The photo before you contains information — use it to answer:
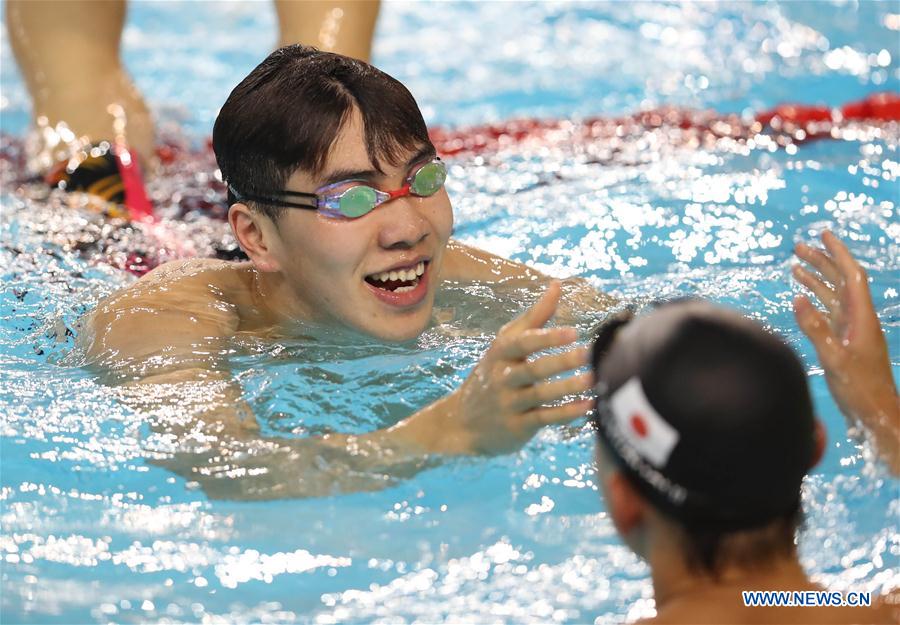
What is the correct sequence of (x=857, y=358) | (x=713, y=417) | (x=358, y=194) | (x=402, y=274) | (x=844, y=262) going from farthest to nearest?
1. (x=402, y=274)
2. (x=358, y=194)
3. (x=844, y=262)
4. (x=857, y=358)
5. (x=713, y=417)

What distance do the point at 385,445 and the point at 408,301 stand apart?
601 millimetres

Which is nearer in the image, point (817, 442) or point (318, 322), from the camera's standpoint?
point (817, 442)

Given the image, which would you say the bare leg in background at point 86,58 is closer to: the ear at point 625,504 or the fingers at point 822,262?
the fingers at point 822,262

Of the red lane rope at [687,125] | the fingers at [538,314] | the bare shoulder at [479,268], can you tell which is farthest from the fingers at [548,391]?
the red lane rope at [687,125]

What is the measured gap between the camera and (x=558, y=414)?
1968 millimetres

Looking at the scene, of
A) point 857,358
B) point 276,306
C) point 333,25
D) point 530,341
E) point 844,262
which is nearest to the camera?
point 530,341

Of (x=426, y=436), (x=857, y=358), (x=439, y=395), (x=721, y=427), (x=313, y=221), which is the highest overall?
(x=721, y=427)

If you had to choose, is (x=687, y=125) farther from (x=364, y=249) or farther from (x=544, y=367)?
(x=544, y=367)

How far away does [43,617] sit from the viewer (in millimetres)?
2156

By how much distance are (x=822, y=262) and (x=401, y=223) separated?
0.93 metres

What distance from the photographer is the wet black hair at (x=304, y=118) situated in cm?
267

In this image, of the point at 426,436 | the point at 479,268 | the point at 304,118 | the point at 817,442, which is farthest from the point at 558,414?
the point at 479,268

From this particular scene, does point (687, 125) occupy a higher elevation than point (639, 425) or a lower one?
lower

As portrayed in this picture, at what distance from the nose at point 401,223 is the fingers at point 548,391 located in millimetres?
784
